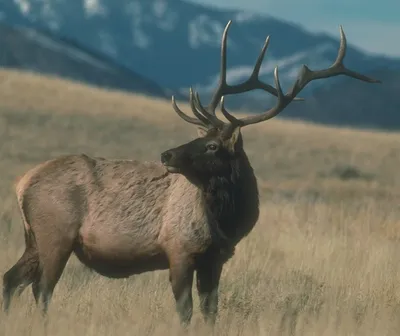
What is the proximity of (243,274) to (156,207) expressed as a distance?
1.68m

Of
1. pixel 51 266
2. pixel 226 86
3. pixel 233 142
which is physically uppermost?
pixel 226 86

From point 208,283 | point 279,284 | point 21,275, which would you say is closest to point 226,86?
point 279,284

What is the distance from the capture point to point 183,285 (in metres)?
6.94

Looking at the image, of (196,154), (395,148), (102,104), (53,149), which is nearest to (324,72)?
(196,154)

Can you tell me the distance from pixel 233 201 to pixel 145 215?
62cm

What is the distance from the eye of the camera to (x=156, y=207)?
7.29 meters

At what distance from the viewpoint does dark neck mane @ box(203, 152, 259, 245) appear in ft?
23.9

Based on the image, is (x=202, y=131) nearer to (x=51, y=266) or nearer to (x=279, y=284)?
(x=279, y=284)

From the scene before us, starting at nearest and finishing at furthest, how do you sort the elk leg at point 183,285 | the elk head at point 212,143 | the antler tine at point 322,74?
the elk leg at point 183,285 < the elk head at point 212,143 < the antler tine at point 322,74

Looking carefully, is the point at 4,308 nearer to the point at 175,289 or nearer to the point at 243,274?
the point at 175,289

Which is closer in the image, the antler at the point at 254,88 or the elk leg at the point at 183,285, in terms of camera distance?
the elk leg at the point at 183,285

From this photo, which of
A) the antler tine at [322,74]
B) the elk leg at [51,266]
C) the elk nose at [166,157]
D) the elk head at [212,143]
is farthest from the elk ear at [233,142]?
the elk leg at [51,266]

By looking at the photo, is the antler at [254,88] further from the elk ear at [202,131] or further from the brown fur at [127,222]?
the brown fur at [127,222]

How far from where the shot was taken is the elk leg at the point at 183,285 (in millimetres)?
6918
